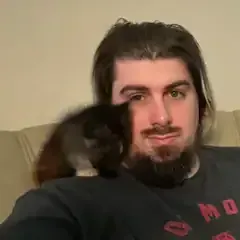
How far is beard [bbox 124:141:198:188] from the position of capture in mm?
1163

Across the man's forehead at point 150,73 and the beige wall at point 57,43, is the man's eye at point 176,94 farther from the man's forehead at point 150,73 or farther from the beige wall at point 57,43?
the beige wall at point 57,43

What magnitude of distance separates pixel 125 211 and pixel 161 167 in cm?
15

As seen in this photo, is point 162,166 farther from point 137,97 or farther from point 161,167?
point 137,97

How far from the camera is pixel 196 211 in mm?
1133

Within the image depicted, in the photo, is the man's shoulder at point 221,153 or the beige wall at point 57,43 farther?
the beige wall at point 57,43

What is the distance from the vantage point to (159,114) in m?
1.17

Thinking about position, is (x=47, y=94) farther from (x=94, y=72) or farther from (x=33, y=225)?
(x=33, y=225)

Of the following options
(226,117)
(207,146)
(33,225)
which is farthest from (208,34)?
(33,225)

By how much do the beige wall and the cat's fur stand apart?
0.29 metres

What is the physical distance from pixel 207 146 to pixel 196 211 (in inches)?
11.2

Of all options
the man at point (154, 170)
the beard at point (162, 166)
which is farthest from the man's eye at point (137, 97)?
the beard at point (162, 166)

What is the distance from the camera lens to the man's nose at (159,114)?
46.0 inches

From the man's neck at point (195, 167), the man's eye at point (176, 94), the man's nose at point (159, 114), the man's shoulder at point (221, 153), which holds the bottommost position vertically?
the man's shoulder at point (221, 153)

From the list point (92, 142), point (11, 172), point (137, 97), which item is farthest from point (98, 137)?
point (11, 172)
